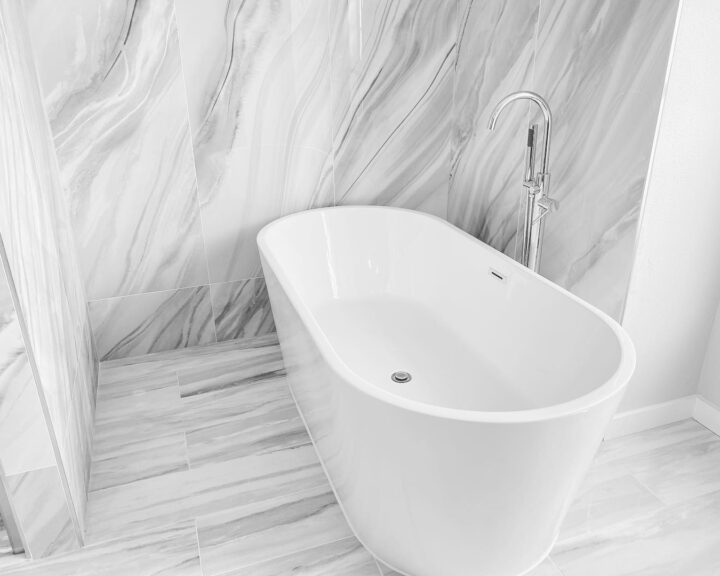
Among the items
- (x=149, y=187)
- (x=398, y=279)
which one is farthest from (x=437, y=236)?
(x=149, y=187)

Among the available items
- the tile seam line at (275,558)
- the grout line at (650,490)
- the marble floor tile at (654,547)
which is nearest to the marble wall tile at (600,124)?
the grout line at (650,490)

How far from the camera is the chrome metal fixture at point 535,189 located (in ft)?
6.27

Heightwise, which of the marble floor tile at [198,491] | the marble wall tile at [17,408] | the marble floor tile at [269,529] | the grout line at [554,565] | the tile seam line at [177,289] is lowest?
the marble floor tile at [198,491]

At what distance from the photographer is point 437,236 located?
2670mm

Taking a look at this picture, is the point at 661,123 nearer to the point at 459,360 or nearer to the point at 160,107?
the point at 459,360

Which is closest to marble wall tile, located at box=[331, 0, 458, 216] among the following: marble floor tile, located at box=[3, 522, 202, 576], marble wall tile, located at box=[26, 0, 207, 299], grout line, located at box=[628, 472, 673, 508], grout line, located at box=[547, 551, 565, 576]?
marble wall tile, located at box=[26, 0, 207, 299]

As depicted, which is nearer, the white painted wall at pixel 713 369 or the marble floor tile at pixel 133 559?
the marble floor tile at pixel 133 559

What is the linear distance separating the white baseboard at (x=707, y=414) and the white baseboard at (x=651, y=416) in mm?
12

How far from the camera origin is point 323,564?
1695 millimetres

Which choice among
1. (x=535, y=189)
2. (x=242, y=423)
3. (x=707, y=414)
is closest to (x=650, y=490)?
(x=707, y=414)

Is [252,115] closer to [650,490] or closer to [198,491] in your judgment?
[198,491]

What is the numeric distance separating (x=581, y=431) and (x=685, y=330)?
1.04m

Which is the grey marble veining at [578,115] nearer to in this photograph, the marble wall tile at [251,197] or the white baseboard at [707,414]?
the white baseboard at [707,414]

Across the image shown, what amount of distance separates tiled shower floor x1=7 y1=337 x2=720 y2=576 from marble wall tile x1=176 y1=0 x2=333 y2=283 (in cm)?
73
